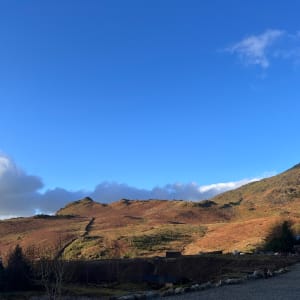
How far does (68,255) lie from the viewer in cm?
7569

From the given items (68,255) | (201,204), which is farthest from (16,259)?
(201,204)

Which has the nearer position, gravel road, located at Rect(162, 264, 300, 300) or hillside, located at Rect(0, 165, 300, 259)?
gravel road, located at Rect(162, 264, 300, 300)

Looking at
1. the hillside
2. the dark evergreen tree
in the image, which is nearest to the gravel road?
the dark evergreen tree

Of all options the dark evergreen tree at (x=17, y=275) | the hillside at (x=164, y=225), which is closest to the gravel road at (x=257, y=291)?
the dark evergreen tree at (x=17, y=275)

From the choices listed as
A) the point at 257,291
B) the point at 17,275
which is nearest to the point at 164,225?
the point at 17,275

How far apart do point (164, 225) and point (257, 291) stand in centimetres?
8220

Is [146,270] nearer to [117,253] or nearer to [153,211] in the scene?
[117,253]

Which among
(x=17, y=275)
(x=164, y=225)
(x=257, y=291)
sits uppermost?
(x=164, y=225)

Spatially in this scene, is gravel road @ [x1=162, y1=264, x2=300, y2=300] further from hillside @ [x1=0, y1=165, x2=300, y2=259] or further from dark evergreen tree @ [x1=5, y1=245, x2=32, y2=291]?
hillside @ [x1=0, y1=165, x2=300, y2=259]

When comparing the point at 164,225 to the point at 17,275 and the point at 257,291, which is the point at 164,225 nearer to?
the point at 17,275

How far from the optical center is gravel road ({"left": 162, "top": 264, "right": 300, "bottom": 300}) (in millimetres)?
26097

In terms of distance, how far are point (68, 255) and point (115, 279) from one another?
31240 mm

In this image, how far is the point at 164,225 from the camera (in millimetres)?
109875

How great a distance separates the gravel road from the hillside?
107 feet
